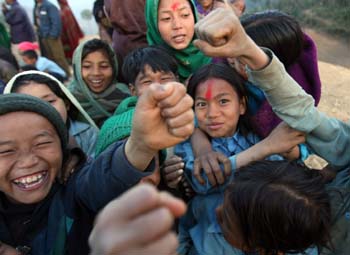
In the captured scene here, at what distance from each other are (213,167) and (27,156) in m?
0.74

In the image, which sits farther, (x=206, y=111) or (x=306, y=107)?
(x=206, y=111)

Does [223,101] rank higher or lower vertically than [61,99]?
lower

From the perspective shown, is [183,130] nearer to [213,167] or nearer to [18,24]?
[213,167]

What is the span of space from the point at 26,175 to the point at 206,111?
2.69 feet

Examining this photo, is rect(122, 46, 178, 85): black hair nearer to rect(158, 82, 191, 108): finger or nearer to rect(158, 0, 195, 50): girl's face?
rect(158, 0, 195, 50): girl's face

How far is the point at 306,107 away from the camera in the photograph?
1330 millimetres

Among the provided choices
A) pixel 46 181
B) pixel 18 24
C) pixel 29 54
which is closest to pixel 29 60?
pixel 29 54

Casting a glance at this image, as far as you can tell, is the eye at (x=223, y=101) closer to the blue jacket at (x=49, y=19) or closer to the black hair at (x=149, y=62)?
the black hair at (x=149, y=62)

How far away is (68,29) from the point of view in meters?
7.04

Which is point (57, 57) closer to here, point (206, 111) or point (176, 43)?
point (176, 43)

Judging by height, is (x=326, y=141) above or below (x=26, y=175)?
below

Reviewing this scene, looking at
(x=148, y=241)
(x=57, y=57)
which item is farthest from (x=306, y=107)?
(x=57, y=57)

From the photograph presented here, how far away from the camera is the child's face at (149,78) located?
6.57 feet

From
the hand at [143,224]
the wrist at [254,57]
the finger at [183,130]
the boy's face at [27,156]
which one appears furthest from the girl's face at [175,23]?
the hand at [143,224]
